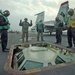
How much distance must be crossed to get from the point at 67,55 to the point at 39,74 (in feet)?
7.67

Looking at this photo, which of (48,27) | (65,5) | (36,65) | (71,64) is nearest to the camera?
(71,64)

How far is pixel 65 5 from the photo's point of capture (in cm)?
3447

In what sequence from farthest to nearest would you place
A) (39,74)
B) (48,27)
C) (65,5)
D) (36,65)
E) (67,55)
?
(48,27) < (65,5) < (67,55) < (36,65) < (39,74)

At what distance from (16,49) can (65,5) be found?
2668 cm

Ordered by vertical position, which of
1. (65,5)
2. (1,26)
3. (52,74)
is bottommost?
(52,74)

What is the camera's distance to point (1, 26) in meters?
11.8

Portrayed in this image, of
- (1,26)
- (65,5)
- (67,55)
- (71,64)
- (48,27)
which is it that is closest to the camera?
(71,64)

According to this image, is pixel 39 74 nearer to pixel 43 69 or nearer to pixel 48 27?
pixel 43 69

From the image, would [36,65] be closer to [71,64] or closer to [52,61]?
[52,61]

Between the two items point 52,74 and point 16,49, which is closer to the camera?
point 52,74

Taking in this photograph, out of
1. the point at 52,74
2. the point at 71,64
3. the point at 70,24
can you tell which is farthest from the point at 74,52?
the point at 70,24

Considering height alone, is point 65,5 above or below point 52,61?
above

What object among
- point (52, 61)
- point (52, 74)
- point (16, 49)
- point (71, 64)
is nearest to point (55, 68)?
point (52, 74)

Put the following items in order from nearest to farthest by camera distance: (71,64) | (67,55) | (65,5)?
(71,64) < (67,55) < (65,5)
